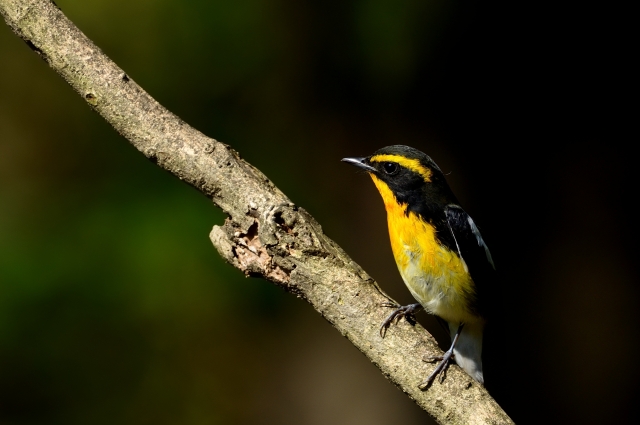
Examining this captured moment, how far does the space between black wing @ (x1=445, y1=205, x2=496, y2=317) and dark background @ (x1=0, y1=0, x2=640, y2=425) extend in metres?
1.42

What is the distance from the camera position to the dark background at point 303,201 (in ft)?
16.0

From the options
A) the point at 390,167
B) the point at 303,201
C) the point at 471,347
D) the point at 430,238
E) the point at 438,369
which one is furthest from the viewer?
the point at 303,201

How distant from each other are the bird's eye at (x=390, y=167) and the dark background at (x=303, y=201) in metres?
1.74

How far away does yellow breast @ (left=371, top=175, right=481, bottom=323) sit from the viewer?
300cm

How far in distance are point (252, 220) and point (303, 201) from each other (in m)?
2.96

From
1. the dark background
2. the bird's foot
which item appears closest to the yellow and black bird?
the bird's foot

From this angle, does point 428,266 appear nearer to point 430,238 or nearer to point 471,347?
point 430,238

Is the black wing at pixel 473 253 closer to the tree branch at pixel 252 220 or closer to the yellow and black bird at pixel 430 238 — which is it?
the yellow and black bird at pixel 430 238

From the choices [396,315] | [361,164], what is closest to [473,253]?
[361,164]

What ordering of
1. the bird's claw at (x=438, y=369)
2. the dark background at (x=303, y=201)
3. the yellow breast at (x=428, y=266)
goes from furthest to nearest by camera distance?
the dark background at (x=303, y=201) → the yellow breast at (x=428, y=266) → the bird's claw at (x=438, y=369)

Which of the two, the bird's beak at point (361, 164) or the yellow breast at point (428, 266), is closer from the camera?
the yellow breast at point (428, 266)

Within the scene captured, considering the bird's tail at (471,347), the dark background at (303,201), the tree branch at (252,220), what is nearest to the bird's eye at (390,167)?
the tree branch at (252,220)

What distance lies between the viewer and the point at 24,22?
2.50 metres

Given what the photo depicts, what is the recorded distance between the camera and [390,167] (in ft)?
10.2
